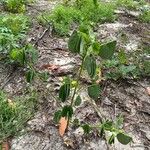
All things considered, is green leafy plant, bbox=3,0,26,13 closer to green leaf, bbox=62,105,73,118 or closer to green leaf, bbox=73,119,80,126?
green leaf, bbox=73,119,80,126

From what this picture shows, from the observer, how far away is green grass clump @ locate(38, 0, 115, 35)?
525 cm

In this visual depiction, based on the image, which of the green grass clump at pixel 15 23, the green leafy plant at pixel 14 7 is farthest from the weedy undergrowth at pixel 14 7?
the green grass clump at pixel 15 23

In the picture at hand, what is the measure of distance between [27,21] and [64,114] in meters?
2.45

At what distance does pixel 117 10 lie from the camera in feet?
Result: 20.5

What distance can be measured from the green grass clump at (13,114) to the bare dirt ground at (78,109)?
3.0 inches

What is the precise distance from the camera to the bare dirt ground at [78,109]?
3277 mm

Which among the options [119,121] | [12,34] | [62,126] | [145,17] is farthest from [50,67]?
Answer: [145,17]

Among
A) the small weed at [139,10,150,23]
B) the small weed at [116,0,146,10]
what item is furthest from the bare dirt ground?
the small weed at [116,0,146,10]

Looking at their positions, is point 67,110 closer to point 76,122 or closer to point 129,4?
point 76,122

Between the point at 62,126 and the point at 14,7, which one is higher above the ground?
the point at 62,126

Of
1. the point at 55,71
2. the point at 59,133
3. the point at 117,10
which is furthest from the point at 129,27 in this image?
the point at 59,133

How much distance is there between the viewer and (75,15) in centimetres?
556

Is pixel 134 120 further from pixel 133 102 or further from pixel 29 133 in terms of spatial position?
pixel 29 133

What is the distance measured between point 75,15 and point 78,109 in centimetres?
222
